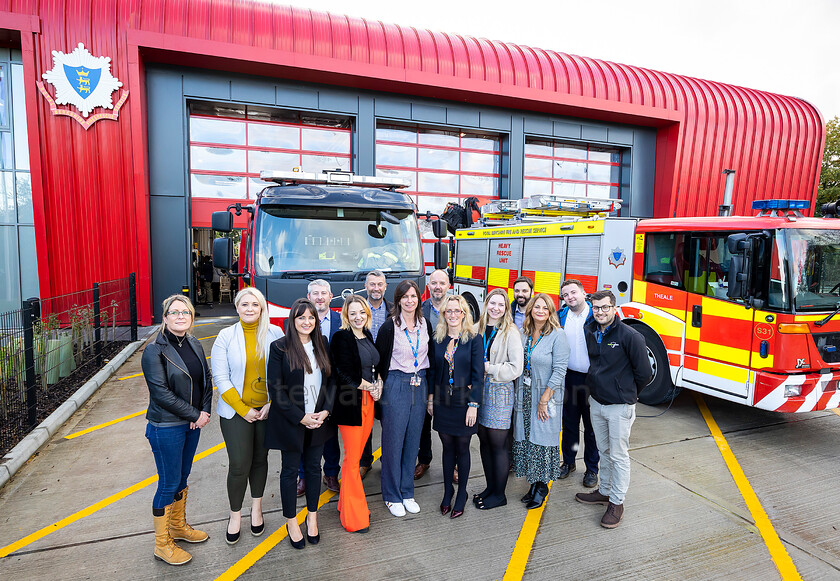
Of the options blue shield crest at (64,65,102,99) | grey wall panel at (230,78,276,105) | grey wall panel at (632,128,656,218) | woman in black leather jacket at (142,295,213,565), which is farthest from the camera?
grey wall panel at (632,128,656,218)

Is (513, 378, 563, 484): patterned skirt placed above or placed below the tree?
below

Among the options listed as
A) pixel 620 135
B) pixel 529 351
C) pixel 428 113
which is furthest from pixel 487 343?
pixel 620 135

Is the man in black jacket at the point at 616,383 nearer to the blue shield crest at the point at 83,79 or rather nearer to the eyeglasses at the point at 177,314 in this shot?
the eyeglasses at the point at 177,314

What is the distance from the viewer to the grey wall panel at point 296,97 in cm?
1371

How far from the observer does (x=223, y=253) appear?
6.42 metres

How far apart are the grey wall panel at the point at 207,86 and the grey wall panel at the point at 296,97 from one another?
54.5 inches

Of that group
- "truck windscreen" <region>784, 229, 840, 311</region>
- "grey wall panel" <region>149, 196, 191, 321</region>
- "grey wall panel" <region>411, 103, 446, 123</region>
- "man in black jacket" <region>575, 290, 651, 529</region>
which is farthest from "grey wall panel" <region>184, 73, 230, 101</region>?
"truck windscreen" <region>784, 229, 840, 311</region>

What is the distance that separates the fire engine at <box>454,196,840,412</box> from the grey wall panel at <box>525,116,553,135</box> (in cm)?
1002

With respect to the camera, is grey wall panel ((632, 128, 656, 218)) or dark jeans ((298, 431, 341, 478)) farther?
grey wall panel ((632, 128, 656, 218))

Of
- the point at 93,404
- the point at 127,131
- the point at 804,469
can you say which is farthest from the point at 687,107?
the point at 93,404

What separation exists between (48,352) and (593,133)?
1697 centimetres

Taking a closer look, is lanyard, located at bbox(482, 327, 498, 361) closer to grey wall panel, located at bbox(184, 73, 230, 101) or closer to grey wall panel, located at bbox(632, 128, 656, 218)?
grey wall panel, located at bbox(184, 73, 230, 101)

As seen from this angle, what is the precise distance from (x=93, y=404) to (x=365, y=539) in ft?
16.3

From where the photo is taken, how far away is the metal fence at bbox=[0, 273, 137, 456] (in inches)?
208
